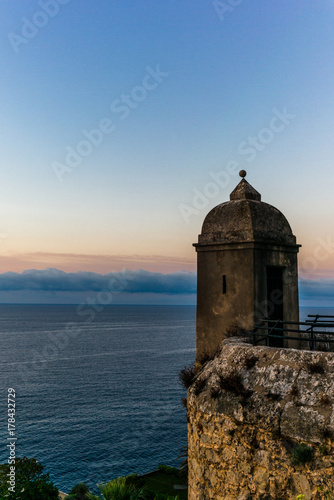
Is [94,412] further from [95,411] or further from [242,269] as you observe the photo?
[242,269]

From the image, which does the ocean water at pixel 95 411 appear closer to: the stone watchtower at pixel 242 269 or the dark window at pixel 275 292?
the stone watchtower at pixel 242 269

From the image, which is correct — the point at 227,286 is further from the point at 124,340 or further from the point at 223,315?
the point at 124,340

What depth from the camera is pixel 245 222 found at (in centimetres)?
1120

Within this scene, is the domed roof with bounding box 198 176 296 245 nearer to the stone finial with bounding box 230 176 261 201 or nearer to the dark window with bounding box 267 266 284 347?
the stone finial with bounding box 230 176 261 201

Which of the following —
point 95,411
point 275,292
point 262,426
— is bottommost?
point 95,411

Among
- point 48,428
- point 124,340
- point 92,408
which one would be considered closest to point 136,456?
point 48,428

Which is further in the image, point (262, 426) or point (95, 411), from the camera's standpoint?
point (95, 411)

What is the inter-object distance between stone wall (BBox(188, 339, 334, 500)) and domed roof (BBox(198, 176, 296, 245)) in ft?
15.5

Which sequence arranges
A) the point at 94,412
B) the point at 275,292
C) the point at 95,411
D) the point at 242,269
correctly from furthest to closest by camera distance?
1. the point at 95,411
2. the point at 94,412
3. the point at 275,292
4. the point at 242,269

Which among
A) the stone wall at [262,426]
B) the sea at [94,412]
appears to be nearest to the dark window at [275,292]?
the stone wall at [262,426]

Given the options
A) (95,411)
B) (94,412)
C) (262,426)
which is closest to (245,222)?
(262,426)

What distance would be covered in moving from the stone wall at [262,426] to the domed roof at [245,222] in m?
4.72

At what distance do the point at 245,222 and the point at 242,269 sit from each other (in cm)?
138

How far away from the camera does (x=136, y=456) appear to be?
34625 millimetres
